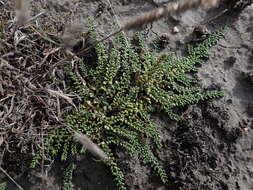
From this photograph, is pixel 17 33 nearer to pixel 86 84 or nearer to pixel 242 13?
pixel 86 84

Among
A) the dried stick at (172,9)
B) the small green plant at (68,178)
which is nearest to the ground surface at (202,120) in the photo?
the small green plant at (68,178)

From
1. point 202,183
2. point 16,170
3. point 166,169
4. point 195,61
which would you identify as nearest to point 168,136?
point 166,169

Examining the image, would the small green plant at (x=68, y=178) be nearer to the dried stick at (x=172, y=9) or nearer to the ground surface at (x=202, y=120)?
the ground surface at (x=202, y=120)

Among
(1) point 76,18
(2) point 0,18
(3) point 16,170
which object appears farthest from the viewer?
(1) point 76,18

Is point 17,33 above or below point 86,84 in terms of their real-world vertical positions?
above

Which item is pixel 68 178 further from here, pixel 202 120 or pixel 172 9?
pixel 172 9

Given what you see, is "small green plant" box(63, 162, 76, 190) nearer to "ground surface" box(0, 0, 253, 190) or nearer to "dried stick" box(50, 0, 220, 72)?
"ground surface" box(0, 0, 253, 190)

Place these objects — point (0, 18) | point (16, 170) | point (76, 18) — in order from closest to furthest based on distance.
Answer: point (16, 170) < point (0, 18) < point (76, 18)
